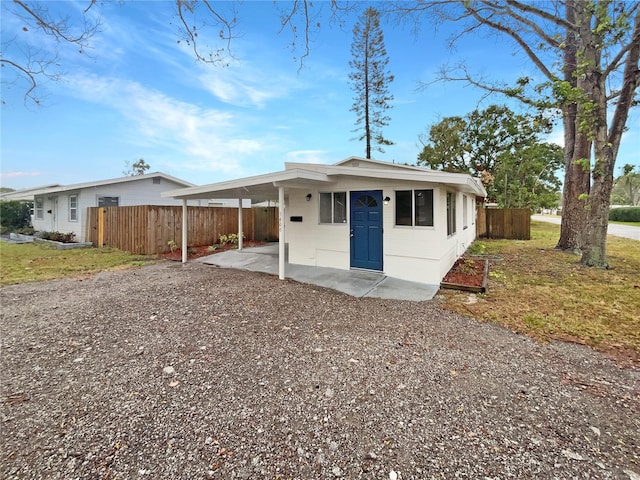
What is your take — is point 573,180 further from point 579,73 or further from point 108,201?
point 108,201

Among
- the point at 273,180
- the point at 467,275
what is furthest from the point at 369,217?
the point at 467,275

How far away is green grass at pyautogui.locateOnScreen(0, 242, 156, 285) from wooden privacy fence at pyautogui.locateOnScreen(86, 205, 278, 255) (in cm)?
66

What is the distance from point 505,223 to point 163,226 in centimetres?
1679

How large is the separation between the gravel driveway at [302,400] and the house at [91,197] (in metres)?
11.2

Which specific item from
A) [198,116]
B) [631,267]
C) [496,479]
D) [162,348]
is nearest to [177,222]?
[198,116]

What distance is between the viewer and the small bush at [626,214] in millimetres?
32000

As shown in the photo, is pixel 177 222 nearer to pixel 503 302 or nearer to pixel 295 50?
pixel 295 50

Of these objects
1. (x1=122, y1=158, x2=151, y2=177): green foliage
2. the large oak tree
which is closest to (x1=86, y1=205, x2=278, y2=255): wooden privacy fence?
the large oak tree

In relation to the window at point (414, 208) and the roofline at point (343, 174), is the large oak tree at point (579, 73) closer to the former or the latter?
the roofline at point (343, 174)

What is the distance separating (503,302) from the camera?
5617 mm

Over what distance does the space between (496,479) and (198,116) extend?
43.3 ft

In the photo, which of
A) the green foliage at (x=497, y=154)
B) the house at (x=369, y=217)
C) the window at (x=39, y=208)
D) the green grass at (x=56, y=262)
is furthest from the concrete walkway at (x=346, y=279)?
the green foliage at (x=497, y=154)

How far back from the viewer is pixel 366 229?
7520 millimetres

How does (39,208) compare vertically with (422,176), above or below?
above
